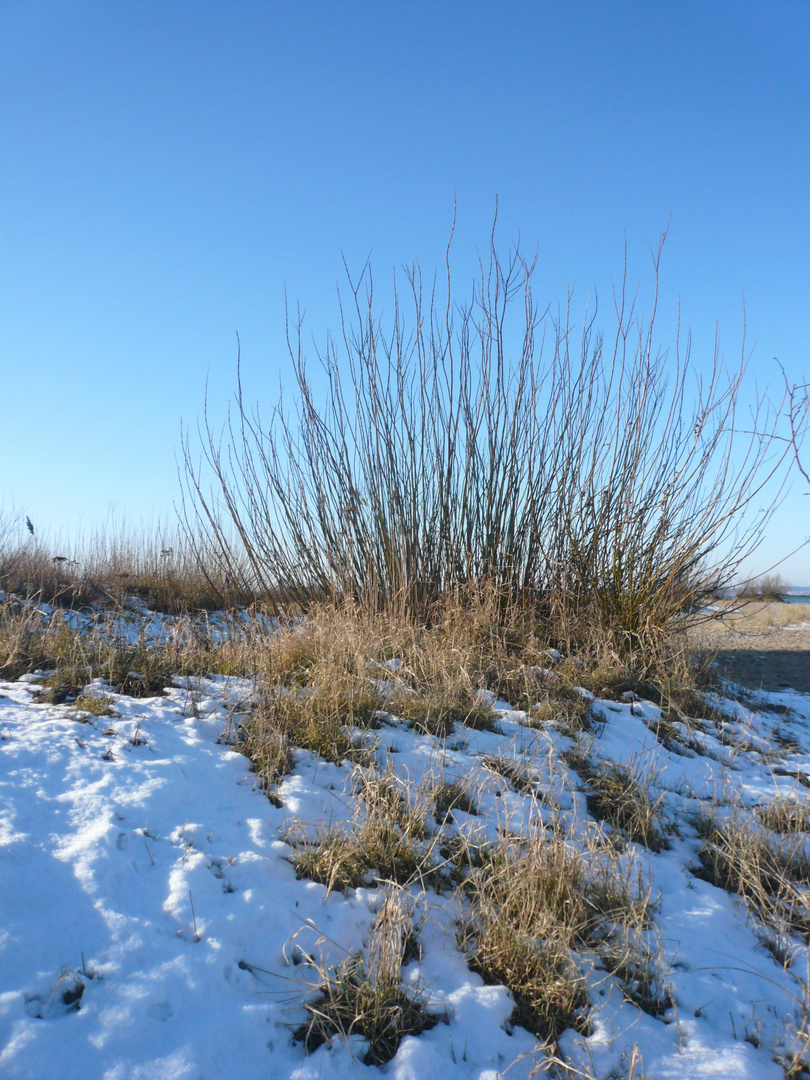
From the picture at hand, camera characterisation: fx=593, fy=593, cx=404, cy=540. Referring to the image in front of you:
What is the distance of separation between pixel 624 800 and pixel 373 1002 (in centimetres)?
145

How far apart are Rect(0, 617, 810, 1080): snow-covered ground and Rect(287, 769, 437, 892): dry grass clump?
54 millimetres

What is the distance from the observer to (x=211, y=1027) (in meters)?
1.36

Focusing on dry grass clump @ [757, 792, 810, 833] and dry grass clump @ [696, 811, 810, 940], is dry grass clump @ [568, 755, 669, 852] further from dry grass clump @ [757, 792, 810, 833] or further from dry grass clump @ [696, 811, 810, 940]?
dry grass clump @ [757, 792, 810, 833]

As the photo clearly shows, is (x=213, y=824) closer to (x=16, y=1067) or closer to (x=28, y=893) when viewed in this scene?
(x=28, y=893)

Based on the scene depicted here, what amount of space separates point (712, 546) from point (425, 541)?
226 centimetres

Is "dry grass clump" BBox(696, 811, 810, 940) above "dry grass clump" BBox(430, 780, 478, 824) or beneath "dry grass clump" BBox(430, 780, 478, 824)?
beneath

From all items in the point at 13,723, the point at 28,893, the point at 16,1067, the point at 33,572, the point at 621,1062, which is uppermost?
the point at 33,572

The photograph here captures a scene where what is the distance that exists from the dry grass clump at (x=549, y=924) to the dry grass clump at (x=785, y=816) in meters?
0.87

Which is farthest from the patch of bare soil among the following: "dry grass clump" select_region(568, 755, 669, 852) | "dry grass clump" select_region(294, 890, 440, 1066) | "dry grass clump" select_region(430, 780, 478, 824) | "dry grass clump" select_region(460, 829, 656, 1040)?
"dry grass clump" select_region(294, 890, 440, 1066)

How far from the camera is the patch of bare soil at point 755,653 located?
5500 mm

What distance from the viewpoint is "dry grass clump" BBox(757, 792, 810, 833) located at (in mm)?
2389

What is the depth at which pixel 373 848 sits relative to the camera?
76.8 inches

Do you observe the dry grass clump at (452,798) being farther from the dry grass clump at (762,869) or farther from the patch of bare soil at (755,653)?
the patch of bare soil at (755,653)

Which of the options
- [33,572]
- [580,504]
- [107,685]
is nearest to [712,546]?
[580,504]
